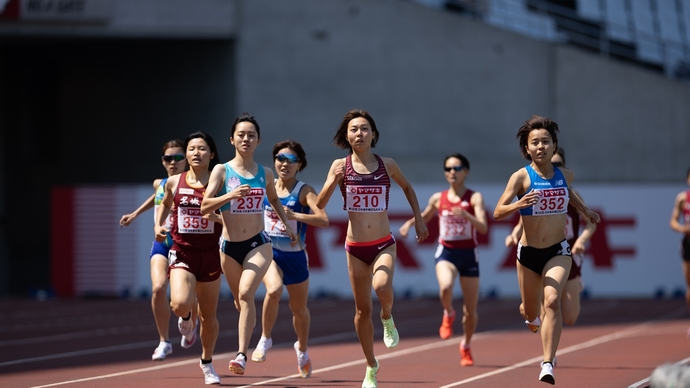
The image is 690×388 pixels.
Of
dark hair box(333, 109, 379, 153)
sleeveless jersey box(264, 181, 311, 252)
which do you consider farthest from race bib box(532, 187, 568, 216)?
sleeveless jersey box(264, 181, 311, 252)

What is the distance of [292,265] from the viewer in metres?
10.3

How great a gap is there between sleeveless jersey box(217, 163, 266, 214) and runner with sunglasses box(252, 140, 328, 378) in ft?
2.34

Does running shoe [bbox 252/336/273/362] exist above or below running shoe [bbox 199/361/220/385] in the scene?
above

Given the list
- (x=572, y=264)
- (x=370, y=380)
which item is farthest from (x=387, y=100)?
(x=370, y=380)

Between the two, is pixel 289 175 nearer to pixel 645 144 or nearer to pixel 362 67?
pixel 362 67

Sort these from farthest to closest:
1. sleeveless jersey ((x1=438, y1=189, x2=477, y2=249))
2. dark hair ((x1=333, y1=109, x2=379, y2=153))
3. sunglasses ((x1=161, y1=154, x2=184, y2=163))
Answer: sleeveless jersey ((x1=438, y1=189, x2=477, y2=249)), sunglasses ((x1=161, y1=154, x2=184, y2=163)), dark hair ((x1=333, y1=109, x2=379, y2=153))

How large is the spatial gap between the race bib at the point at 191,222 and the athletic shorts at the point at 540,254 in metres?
2.88

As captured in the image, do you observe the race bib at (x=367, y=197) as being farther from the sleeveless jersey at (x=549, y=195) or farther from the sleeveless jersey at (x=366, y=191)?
the sleeveless jersey at (x=549, y=195)

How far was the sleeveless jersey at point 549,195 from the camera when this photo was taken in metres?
8.91

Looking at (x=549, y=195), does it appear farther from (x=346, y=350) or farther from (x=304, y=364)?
(x=346, y=350)

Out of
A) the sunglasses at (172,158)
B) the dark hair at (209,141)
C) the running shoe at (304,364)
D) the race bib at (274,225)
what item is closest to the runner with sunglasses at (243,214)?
the dark hair at (209,141)

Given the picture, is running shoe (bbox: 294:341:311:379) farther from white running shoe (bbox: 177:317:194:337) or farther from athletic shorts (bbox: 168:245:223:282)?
athletic shorts (bbox: 168:245:223:282)

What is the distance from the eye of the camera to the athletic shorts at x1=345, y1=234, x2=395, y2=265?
8.94 meters

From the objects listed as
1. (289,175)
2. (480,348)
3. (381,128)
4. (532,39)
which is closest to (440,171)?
(381,128)
